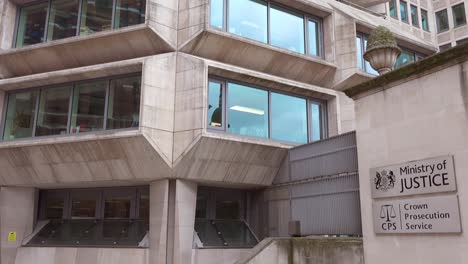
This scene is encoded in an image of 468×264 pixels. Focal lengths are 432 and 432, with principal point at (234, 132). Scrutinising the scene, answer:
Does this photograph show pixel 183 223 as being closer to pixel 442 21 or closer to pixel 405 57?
pixel 405 57

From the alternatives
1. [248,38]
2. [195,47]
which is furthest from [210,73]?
[248,38]

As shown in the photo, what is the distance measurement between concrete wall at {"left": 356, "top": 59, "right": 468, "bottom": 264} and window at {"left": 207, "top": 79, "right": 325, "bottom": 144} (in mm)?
6214

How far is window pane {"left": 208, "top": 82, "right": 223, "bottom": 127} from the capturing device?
16.0 metres

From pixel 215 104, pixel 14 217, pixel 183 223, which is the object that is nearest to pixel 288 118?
pixel 215 104

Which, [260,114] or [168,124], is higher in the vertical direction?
[260,114]

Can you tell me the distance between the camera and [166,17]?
16359 mm

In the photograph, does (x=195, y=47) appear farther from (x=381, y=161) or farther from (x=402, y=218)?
(x=402, y=218)

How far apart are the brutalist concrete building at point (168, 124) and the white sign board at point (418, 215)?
3.03 m

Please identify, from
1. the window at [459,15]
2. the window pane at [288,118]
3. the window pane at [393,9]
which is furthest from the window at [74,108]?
the window at [459,15]

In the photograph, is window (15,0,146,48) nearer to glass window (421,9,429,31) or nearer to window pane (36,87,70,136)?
window pane (36,87,70,136)

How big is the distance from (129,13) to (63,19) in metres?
3.30

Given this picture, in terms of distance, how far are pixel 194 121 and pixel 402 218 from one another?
7.97m

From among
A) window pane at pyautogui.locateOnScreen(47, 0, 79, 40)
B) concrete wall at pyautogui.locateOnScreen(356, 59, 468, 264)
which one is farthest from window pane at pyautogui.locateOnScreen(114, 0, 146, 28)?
concrete wall at pyautogui.locateOnScreen(356, 59, 468, 264)

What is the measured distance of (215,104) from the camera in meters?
16.2
